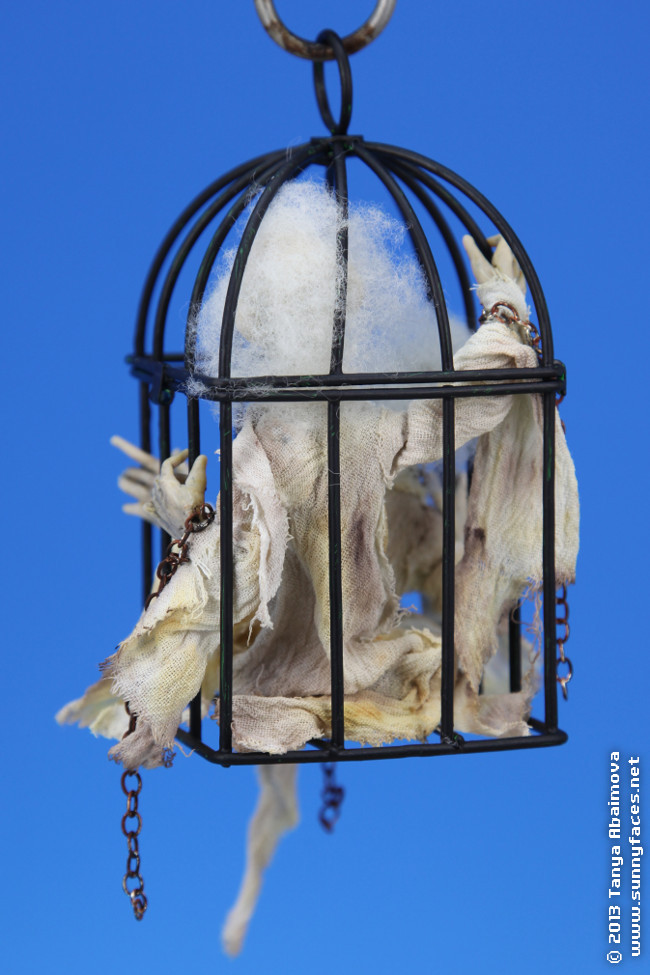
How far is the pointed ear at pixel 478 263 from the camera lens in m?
1.67

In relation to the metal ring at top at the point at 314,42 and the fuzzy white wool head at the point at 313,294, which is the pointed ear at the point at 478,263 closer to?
the fuzzy white wool head at the point at 313,294

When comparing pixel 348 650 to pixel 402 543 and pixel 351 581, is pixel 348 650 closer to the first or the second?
pixel 351 581

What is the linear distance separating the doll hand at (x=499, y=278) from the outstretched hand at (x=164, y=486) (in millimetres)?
344

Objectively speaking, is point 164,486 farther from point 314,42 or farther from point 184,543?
point 314,42

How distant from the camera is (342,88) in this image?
1.62 metres

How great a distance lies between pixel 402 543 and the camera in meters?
1.88

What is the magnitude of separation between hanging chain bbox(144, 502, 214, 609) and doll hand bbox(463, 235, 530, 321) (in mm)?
361

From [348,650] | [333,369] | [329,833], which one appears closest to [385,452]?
[333,369]

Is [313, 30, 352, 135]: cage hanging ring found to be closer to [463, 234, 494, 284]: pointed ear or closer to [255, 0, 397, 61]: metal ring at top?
[255, 0, 397, 61]: metal ring at top

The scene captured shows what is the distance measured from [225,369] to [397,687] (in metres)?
0.44

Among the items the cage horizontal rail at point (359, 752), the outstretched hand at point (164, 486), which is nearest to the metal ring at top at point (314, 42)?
the outstretched hand at point (164, 486)

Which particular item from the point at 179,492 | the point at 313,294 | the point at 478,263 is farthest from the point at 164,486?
the point at 478,263

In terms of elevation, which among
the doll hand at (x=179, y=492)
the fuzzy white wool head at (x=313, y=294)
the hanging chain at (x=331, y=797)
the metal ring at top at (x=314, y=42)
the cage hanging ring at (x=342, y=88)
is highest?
the metal ring at top at (x=314, y=42)

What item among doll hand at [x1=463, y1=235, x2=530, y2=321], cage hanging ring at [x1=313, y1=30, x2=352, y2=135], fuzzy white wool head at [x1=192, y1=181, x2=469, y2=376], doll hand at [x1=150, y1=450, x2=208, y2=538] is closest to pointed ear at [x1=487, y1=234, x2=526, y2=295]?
doll hand at [x1=463, y1=235, x2=530, y2=321]
